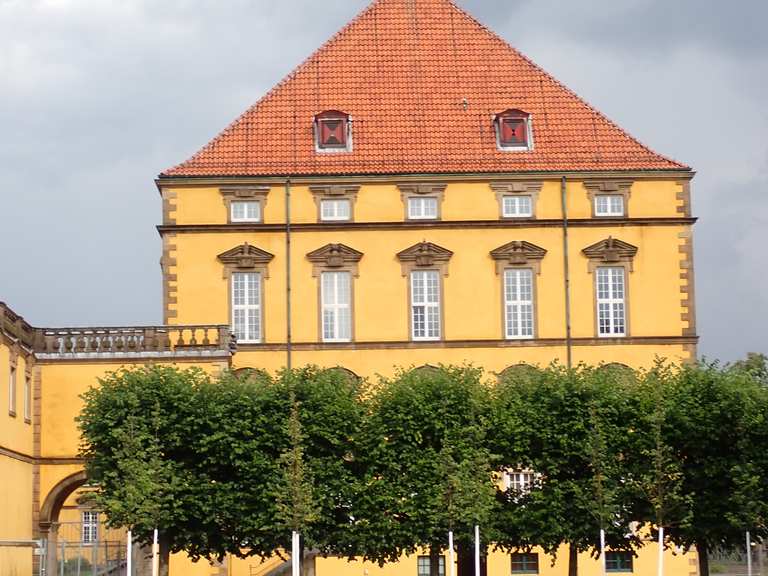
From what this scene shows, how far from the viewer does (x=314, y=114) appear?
213 ft

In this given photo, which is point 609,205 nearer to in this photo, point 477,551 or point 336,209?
point 336,209

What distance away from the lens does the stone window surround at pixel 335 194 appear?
6294cm

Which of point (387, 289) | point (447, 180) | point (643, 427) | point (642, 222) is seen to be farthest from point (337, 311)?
point (643, 427)

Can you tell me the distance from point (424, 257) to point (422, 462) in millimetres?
13698

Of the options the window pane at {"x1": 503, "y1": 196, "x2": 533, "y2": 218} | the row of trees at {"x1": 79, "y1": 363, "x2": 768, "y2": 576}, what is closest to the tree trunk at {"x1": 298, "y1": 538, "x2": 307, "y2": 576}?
the row of trees at {"x1": 79, "y1": 363, "x2": 768, "y2": 576}

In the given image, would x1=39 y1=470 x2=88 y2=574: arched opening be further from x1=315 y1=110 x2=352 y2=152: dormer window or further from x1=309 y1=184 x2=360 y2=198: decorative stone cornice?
x1=315 y1=110 x2=352 y2=152: dormer window

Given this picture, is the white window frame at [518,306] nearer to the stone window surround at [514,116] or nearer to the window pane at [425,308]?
the window pane at [425,308]

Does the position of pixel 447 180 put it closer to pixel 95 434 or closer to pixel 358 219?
pixel 358 219

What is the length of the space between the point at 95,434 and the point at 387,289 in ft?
Answer: 47.7

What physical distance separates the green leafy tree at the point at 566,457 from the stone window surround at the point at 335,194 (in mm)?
12330

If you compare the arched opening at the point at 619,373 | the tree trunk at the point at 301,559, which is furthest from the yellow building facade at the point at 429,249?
the tree trunk at the point at 301,559

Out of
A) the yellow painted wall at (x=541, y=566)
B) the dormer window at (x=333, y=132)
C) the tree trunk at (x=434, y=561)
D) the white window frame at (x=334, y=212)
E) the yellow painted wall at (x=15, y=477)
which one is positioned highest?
the dormer window at (x=333, y=132)

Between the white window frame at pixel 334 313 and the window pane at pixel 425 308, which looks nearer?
the white window frame at pixel 334 313

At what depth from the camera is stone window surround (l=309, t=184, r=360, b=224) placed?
62938mm
